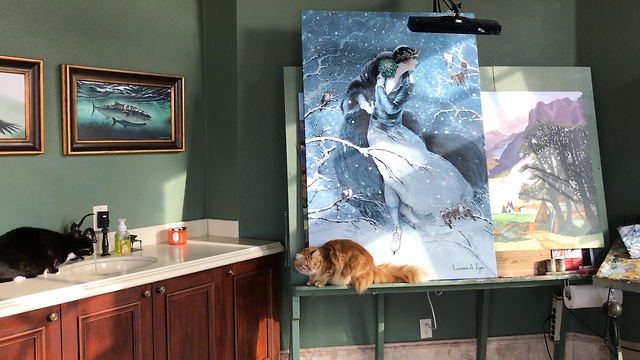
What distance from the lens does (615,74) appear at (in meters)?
3.33

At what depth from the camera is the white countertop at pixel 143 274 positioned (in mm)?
2102

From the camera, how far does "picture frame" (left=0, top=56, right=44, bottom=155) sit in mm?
2557

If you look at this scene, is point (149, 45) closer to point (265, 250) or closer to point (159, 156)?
point (159, 156)

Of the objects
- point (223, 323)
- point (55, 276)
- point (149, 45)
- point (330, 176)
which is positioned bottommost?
point (223, 323)

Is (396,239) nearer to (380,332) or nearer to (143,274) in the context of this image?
(380,332)

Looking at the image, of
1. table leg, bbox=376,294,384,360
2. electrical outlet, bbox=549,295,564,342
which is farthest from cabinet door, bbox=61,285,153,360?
electrical outlet, bbox=549,295,564,342

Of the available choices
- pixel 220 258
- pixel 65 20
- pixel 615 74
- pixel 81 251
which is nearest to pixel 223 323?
pixel 220 258

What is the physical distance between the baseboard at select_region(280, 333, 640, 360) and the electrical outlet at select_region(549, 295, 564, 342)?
0.21 meters

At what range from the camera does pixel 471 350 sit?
352 centimetres

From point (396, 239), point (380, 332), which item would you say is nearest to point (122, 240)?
point (396, 239)

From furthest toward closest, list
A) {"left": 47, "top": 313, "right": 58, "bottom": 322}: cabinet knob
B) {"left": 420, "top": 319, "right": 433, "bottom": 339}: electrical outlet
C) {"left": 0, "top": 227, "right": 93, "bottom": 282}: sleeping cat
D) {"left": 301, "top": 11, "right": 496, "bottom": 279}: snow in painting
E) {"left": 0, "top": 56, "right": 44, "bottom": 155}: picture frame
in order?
{"left": 420, "top": 319, "right": 433, "bottom": 339}: electrical outlet → {"left": 301, "top": 11, "right": 496, "bottom": 279}: snow in painting → {"left": 0, "top": 56, "right": 44, "bottom": 155}: picture frame → {"left": 0, "top": 227, "right": 93, "bottom": 282}: sleeping cat → {"left": 47, "top": 313, "right": 58, "bottom": 322}: cabinet knob

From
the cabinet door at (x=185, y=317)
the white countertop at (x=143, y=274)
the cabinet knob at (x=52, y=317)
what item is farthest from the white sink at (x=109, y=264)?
the cabinet knob at (x=52, y=317)

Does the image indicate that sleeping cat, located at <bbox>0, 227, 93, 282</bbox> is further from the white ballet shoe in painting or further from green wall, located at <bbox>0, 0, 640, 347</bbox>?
the white ballet shoe in painting

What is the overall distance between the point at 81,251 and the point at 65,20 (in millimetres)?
1169
